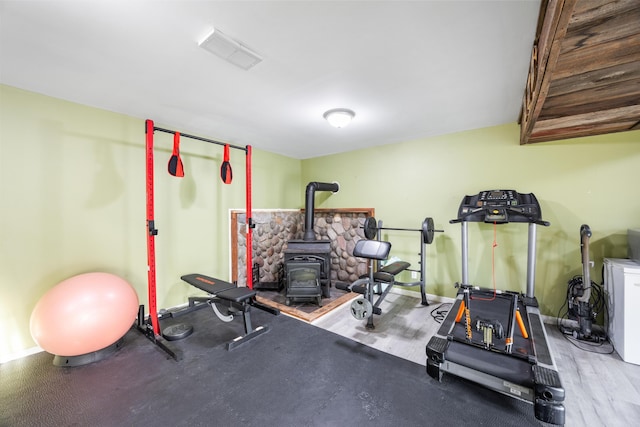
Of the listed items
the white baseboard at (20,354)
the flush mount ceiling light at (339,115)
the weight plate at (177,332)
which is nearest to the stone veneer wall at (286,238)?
the weight plate at (177,332)

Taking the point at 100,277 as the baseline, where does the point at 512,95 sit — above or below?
above

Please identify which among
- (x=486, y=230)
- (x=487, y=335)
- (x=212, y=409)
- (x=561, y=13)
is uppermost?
(x=561, y=13)

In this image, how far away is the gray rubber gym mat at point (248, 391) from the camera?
5.27ft

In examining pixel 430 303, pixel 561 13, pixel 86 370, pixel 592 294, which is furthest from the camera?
pixel 430 303

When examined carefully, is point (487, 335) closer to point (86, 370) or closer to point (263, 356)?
point (263, 356)

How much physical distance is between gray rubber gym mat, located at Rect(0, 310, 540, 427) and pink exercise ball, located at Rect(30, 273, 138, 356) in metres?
0.26

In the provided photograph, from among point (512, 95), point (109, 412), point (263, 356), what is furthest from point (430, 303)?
point (109, 412)

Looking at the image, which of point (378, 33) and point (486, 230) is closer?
point (378, 33)

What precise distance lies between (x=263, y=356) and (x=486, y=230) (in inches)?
125

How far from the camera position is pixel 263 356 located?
2.30 m

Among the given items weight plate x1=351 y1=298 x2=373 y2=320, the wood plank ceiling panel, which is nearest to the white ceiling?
the wood plank ceiling panel

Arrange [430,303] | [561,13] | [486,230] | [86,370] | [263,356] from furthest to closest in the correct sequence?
[430,303], [486,230], [263,356], [86,370], [561,13]

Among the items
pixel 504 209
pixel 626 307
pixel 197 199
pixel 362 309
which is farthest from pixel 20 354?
pixel 626 307

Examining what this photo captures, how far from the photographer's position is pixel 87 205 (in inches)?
102
